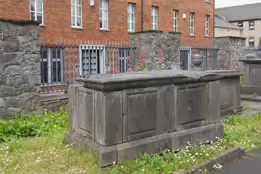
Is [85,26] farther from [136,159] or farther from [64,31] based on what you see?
[136,159]

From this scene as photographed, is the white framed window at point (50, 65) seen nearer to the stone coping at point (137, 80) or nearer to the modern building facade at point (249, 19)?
the stone coping at point (137, 80)

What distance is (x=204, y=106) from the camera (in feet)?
17.2

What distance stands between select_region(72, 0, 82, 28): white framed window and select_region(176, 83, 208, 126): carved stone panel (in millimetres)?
12883

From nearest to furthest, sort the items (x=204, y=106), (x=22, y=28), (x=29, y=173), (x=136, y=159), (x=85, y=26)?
(x=29, y=173) → (x=136, y=159) → (x=204, y=106) → (x=22, y=28) → (x=85, y=26)

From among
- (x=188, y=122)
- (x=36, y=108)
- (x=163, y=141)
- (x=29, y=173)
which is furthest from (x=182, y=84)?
(x=36, y=108)

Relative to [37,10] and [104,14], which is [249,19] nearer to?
[104,14]

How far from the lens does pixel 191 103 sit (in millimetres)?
5031

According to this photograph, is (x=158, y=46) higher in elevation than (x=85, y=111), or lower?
higher

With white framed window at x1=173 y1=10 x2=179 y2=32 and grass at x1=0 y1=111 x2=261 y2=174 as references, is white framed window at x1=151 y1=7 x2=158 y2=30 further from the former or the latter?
grass at x1=0 y1=111 x2=261 y2=174

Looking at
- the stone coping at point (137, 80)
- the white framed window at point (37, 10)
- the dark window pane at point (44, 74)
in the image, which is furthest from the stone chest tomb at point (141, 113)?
the white framed window at point (37, 10)

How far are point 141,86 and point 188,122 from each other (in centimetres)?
121

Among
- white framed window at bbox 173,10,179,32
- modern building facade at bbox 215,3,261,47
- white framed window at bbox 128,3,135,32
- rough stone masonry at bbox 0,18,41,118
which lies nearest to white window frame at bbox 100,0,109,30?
white framed window at bbox 128,3,135,32

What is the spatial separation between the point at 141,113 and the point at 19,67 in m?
4.21

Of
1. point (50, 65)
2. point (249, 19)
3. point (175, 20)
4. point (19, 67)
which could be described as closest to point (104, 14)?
point (175, 20)
